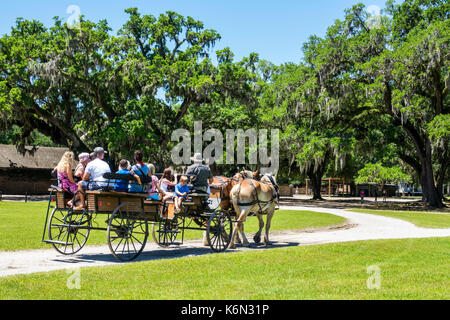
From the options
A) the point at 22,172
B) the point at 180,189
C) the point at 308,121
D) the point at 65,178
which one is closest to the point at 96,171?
the point at 65,178

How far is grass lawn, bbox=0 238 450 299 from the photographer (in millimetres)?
6379

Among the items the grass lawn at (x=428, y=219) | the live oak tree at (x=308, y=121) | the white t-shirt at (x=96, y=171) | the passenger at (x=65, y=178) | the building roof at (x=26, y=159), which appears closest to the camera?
the white t-shirt at (x=96, y=171)

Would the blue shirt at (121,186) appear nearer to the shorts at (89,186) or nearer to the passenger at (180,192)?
the shorts at (89,186)

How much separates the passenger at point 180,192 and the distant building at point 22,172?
39.1 metres

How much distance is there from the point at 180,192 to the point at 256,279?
4.28 meters

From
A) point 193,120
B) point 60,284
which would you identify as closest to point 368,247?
point 60,284

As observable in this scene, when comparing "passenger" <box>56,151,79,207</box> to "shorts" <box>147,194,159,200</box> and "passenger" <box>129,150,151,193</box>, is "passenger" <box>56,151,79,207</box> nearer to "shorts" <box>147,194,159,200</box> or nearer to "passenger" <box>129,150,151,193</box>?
"passenger" <box>129,150,151,193</box>

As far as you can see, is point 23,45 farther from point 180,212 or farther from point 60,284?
point 60,284

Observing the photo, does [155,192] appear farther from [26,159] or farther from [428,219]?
[26,159]

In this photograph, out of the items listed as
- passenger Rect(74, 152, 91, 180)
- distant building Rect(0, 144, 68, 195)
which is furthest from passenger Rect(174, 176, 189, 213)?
distant building Rect(0, 144, 68, 195)

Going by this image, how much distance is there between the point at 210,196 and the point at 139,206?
2.87 metres

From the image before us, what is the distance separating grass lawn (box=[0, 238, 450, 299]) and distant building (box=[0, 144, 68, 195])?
136ft

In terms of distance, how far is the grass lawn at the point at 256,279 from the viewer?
638cm

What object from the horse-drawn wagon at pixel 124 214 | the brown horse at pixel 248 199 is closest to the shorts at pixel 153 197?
the horse-drawn wagon at pixel 124 214
